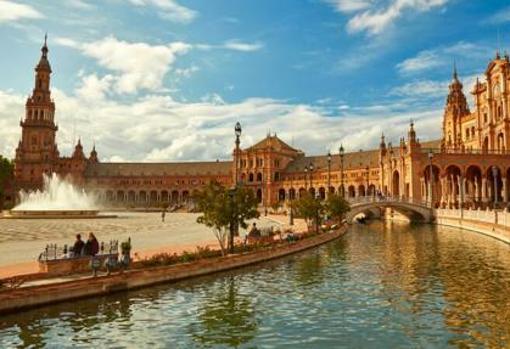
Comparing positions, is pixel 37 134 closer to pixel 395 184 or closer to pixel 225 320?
pixel 395 184

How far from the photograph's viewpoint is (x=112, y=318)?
1841 centimetres

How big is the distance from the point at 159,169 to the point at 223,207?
14778 centimetres

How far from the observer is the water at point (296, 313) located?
52.4 ft

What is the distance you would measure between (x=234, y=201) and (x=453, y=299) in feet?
50.5

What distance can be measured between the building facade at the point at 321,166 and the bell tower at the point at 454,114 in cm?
24

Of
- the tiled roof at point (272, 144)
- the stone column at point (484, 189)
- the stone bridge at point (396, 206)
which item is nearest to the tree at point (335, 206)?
the stone bridge at point (396, 206)

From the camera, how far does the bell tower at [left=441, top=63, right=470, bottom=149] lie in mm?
111988

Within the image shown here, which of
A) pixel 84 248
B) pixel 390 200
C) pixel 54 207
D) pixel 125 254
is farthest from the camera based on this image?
pixel 54 207

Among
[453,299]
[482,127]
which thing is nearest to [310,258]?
[453,299]

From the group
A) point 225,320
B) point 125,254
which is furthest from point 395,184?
point 225,320

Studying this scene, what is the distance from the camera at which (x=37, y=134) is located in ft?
509

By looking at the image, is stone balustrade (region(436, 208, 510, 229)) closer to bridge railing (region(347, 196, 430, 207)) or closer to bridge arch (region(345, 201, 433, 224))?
bridge arch (region(345, 201, 433, 224))

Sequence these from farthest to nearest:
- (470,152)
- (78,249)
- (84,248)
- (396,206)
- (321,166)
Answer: (321,166) < (470,152) < (396,206) < (84,248) < (78,249)

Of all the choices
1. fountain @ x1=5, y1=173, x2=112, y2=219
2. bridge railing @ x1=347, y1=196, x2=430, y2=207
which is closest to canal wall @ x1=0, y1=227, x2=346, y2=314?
bridge railing @ x1=347, y1=196, x2=430, y2=207
